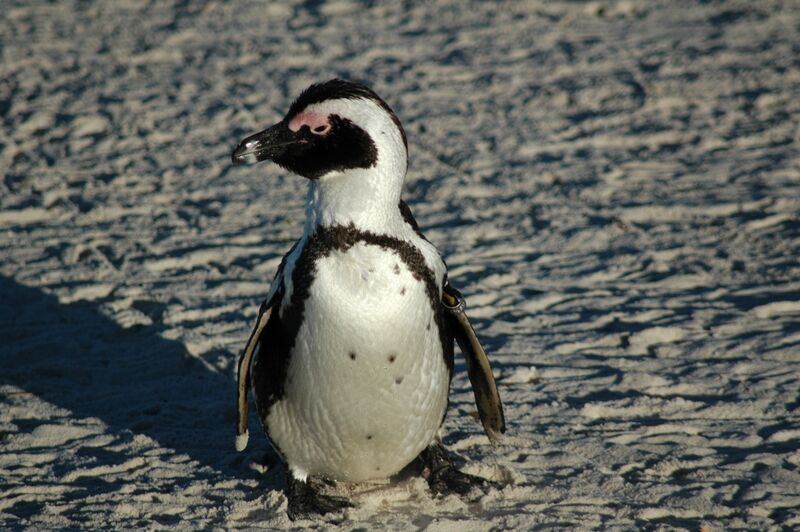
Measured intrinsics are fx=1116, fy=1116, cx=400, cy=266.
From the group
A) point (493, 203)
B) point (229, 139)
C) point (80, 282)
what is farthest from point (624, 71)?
point (80, 282)

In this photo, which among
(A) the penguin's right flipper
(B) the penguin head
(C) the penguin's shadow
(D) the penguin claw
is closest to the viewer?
(B) the penguin head

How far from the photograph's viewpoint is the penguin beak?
3289mm

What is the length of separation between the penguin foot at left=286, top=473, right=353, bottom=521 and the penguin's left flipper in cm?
54

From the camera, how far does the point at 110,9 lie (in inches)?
339

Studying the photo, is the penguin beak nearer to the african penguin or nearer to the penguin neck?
the african penguin

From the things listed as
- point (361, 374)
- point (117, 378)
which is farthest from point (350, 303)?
point (117, 378)

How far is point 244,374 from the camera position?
11.4ft

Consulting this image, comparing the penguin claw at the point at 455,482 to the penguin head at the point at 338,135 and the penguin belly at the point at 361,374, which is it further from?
the penguin head at the point at 338,135

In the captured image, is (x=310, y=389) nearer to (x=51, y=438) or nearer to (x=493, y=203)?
(x=51, y=438)

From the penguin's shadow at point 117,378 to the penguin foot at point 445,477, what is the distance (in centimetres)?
63

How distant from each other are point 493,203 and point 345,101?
283 centimetres

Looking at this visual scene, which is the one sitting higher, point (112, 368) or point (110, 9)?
point (110, 9)

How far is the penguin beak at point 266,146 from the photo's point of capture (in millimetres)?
3289

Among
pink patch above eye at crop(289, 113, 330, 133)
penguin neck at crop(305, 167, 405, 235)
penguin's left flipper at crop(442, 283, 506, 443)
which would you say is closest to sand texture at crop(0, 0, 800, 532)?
penguin's left flipper at crop(442, 283, 506, 443)
